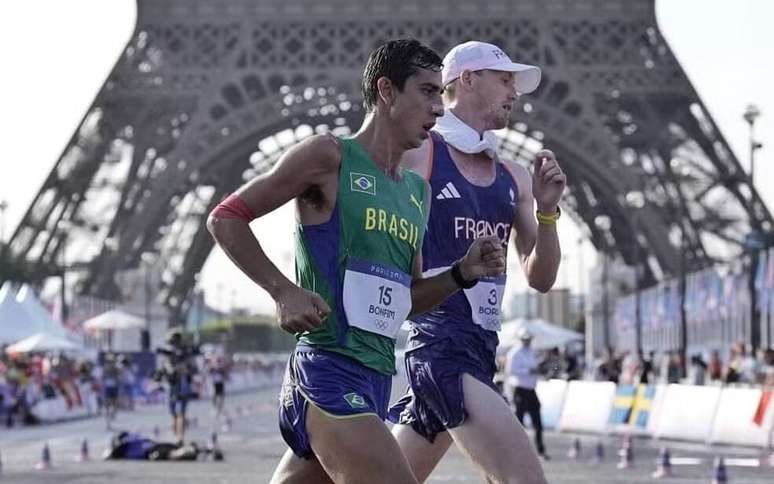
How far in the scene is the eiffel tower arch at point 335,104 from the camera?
58469 mm

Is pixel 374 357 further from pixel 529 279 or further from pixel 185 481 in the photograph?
pixel 185 481

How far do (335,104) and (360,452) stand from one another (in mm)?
54878

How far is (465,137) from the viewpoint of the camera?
8234 millimetres

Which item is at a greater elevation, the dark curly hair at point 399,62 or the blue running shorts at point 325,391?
the dark curly hair at point 399,62

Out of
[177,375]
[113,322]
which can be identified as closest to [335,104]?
[113,322]

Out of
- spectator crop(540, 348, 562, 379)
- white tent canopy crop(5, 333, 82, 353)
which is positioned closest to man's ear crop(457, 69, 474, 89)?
spectator crop(540, 348, 562, 379)

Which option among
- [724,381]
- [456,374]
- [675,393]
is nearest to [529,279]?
[456,374]

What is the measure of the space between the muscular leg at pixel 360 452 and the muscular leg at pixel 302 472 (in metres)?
0.14

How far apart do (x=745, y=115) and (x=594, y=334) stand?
35.6 metres

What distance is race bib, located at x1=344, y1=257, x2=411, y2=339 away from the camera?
21.6 feet

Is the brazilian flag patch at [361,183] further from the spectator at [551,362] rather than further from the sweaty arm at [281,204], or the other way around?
the spectator at [551,362]

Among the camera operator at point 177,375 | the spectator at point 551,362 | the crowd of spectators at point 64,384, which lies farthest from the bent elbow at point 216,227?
the spectator at point 551,362

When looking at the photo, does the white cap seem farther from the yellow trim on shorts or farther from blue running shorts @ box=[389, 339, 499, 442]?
the yellow trim on shorts

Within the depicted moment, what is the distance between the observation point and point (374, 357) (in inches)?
260
